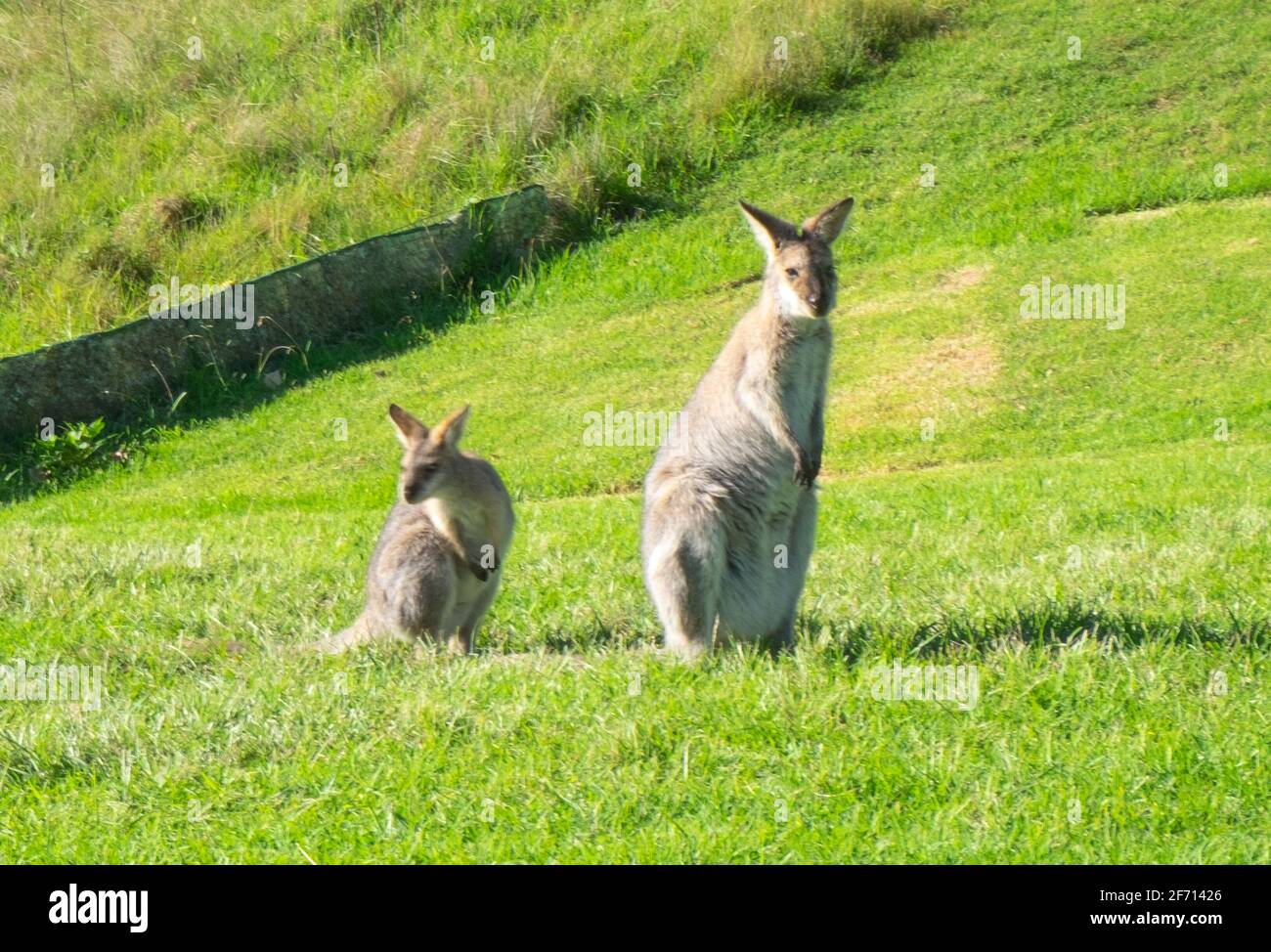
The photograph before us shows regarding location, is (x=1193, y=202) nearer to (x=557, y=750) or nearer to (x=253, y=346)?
(x=253, y=346)

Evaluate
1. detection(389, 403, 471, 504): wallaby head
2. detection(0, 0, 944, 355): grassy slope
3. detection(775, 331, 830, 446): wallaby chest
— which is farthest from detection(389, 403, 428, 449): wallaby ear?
detection(0, 0, 944, 355): grassy slope

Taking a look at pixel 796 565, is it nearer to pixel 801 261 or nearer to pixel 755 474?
pixel 755 474

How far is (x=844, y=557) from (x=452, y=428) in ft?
8.17

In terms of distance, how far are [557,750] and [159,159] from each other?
1626cm

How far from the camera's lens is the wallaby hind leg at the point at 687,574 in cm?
575

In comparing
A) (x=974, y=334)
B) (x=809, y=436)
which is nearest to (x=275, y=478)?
(x=974, y=334)

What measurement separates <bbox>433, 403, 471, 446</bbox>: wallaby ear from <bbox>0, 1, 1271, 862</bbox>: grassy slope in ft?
3.11

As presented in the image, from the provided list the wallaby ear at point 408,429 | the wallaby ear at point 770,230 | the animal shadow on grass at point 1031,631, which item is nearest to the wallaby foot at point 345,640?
the wallaby ear at point 408,429

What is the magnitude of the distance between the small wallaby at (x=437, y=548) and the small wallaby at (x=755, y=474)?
86 centimetres

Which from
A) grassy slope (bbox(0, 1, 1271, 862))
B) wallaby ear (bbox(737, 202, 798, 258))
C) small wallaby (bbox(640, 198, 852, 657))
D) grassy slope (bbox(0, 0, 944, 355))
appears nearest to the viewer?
grassy slope (bbox(0, 1, 1271, 862))

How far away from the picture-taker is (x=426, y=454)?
657cm

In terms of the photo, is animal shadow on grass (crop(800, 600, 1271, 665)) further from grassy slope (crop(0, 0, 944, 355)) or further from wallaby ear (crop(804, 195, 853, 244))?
grassy slope (crop(0, 0, 944, 355))

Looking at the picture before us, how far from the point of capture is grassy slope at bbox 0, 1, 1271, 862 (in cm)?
438

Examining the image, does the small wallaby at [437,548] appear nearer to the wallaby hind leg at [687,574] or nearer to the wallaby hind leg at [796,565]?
the wallaby hind leg at [687,574]
